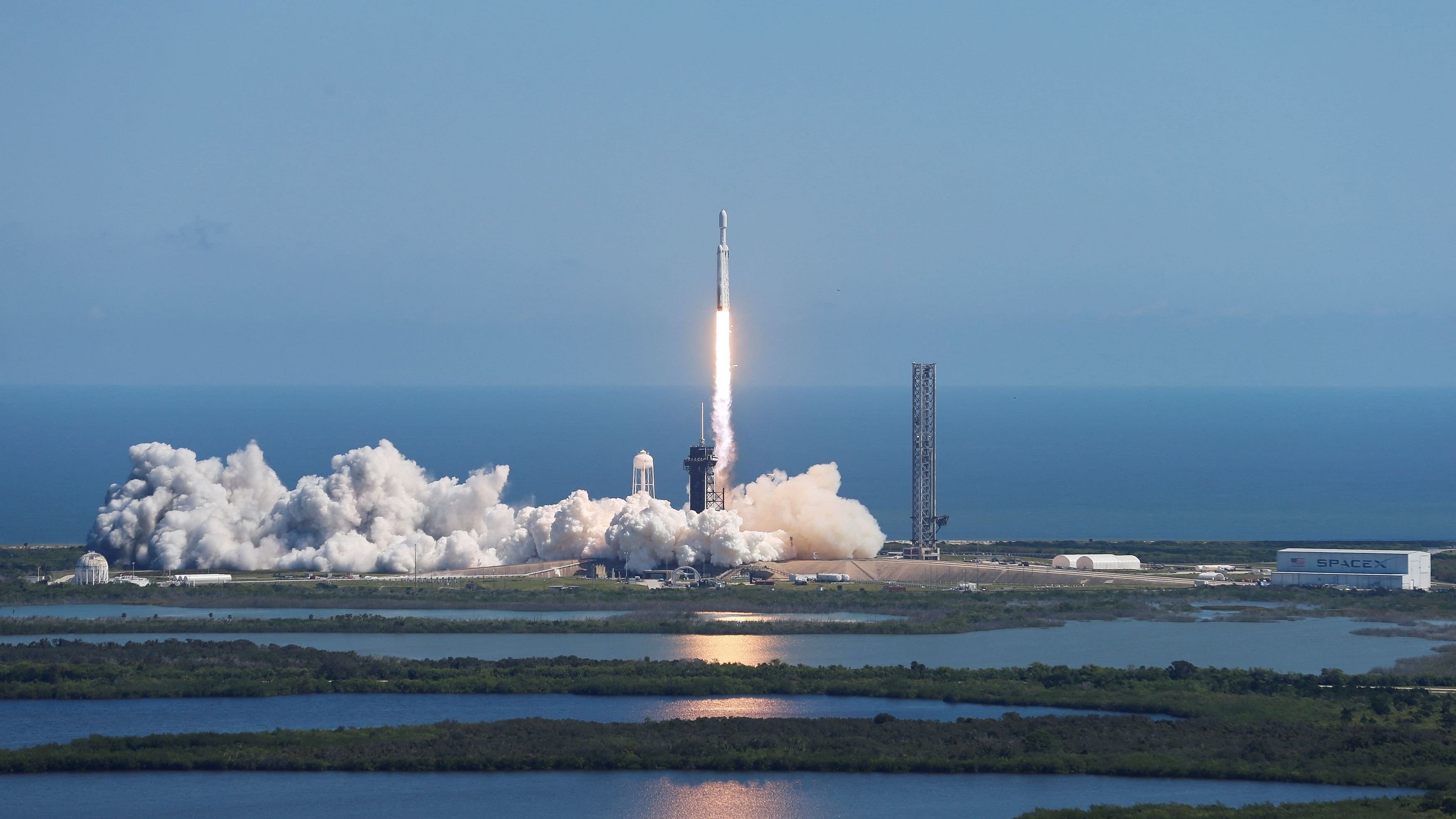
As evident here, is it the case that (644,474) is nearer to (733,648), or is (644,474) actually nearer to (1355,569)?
(733,648)

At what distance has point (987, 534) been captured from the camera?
117000 millimetres

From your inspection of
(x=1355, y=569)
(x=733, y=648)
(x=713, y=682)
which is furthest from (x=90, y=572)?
(x=1355, y=569)

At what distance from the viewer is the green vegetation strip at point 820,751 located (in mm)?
49031

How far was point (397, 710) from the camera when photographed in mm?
57250

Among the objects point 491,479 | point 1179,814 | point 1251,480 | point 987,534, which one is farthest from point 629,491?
point 1179,814

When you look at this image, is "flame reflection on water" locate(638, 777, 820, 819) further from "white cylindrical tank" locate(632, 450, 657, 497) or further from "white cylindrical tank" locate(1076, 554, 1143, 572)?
"white cylindrical tank" locate(632, 450, 657, 497)

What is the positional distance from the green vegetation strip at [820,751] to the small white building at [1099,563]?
36.9 meters

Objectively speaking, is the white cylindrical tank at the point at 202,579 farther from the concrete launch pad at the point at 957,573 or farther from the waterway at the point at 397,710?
the waterway at the point at 397,710

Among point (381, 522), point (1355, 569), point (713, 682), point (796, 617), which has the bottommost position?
point (713, 682)

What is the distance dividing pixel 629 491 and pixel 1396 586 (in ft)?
221

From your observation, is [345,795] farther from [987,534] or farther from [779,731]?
[987,534]

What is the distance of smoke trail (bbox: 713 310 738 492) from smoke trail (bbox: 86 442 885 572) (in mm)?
1143

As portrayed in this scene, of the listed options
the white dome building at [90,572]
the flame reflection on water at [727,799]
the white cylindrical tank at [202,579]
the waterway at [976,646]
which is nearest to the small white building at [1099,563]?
the waterway at [976,646]

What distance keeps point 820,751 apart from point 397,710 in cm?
1382
